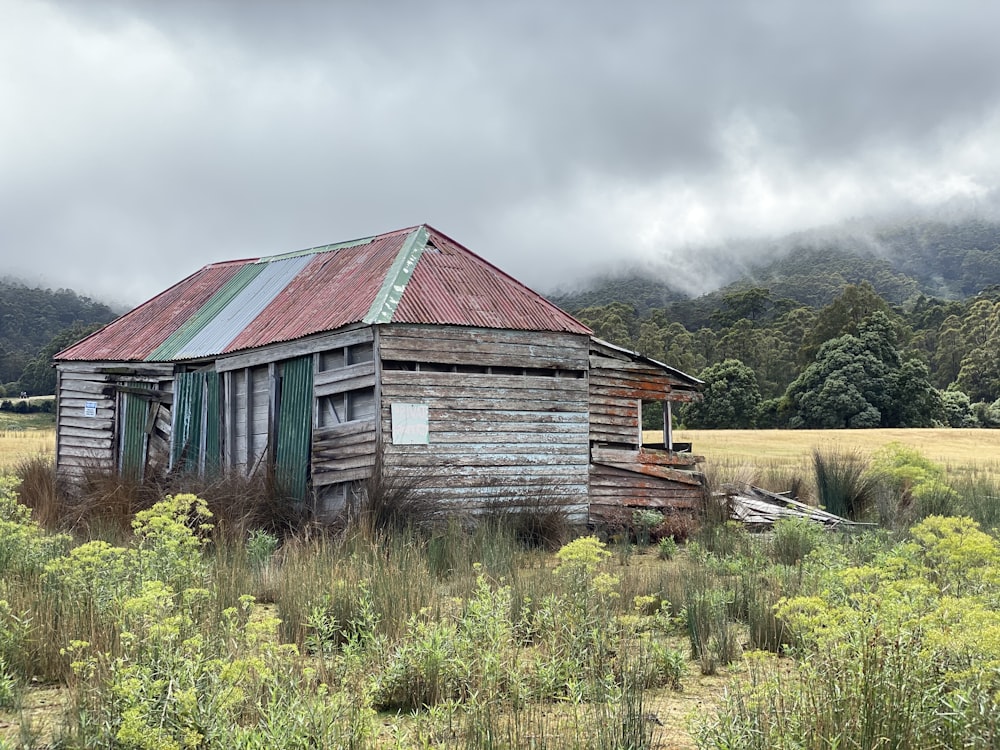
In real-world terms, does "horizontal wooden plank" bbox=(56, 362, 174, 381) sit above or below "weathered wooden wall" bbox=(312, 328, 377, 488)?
above

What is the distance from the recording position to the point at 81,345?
19.4 m

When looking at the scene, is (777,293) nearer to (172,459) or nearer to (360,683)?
(172,459)

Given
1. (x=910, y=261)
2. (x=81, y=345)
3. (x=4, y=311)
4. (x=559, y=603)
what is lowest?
(x=559, y=603)

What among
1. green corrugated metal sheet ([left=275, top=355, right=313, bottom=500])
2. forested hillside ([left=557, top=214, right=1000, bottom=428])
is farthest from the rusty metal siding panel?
forested hillside ([left=557, top=214, right=1000, bottom=428])

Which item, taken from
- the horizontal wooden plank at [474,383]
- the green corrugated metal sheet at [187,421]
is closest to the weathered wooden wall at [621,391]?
the horizontal wooden plank at [474,383]

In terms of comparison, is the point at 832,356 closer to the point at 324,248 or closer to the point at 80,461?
the point at 324,248

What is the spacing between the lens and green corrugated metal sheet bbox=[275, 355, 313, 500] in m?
13.9

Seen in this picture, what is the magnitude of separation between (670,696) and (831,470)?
11.5m

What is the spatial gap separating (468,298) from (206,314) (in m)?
6.43

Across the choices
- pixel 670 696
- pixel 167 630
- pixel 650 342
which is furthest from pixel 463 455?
pixel 650 342

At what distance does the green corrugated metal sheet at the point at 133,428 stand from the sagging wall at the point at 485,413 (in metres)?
6.74

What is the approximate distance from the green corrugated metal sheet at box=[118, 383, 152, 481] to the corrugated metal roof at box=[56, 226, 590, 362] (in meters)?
0.86

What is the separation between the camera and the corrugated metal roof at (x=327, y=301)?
14.1 metres

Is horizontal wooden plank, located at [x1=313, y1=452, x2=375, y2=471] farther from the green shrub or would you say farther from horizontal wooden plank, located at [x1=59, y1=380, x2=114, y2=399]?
horizontal wooden plank, located at [x1=59, y1=380, x2=114, y2=399]
